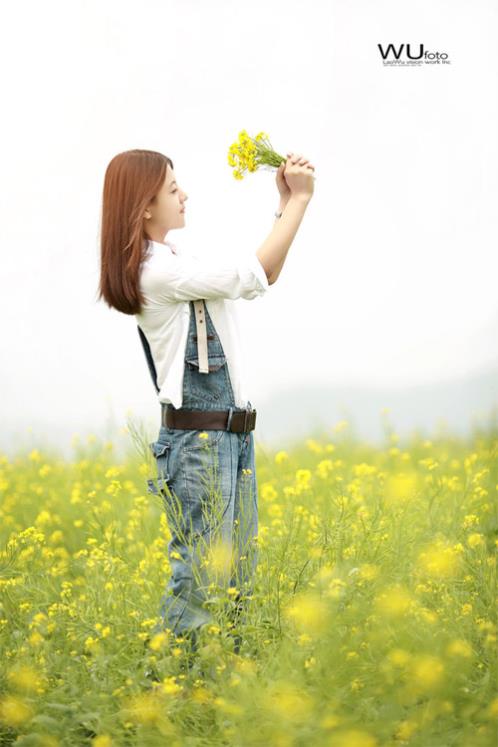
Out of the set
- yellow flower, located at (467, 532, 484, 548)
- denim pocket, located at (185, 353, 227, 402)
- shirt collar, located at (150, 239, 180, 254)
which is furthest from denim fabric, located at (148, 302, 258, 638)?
yellow flower, located at (467, 532, 484, 548)

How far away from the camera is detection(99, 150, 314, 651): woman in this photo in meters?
2.58

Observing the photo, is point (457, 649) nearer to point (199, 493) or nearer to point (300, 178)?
point (199, 493)

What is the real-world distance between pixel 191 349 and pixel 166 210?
1.29ft

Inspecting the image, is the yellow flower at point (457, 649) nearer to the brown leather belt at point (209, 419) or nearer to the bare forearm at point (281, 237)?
the brown leather belt at point (209, 419)

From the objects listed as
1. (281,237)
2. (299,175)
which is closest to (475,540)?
(281,237)

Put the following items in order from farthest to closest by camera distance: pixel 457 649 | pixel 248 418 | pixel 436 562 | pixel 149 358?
pixel 149 358 < pixel 248 418 < pixel 436 562 < pixel 457 649

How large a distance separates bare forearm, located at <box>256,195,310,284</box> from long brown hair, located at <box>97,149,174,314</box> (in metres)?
0.34

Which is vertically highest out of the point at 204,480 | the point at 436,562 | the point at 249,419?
the point at 249,419

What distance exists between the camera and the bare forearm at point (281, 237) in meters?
2.57

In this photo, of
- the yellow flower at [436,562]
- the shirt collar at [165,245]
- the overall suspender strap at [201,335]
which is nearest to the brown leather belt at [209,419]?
the overall suspender strap at [201,335]

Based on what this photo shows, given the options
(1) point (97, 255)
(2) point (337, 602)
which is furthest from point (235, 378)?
(2) point (337, 602)

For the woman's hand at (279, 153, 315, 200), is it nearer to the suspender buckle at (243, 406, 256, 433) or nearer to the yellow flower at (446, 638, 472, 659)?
the suspender buckle at (243, 406, 256, 433)

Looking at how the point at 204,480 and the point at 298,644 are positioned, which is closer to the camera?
the point at 298,644

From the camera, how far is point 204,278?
2.56 m
